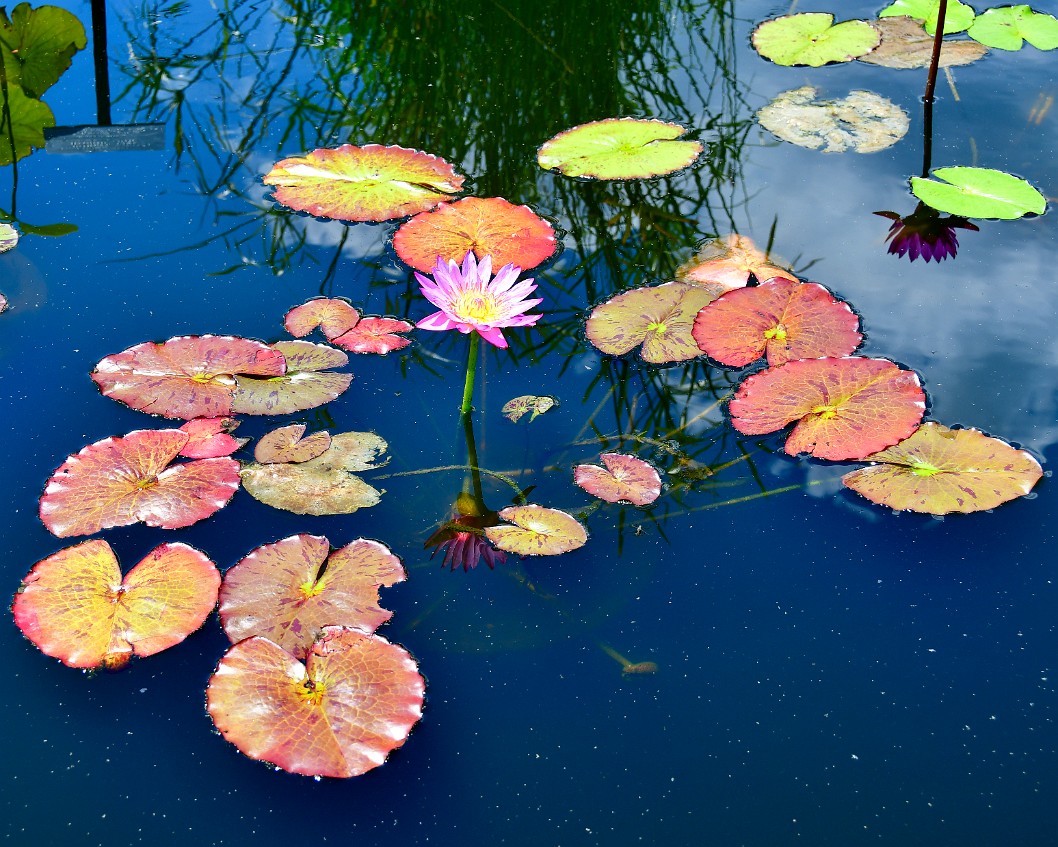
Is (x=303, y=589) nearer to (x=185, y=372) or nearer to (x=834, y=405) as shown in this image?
(x=185, y=372)

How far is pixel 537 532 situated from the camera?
5.56ft

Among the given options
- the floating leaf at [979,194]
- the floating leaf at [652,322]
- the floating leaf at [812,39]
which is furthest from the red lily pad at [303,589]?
the floating leaf at [812,39]

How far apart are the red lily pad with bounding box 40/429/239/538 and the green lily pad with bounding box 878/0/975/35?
2797mm

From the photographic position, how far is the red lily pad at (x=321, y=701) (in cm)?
139

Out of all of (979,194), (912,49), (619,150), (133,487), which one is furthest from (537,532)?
(912,49)

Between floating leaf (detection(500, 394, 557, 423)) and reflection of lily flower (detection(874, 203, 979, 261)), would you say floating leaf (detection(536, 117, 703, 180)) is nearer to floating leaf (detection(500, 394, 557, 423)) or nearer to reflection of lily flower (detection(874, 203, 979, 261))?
reflection of lily flower (detection(874, 203, 979, 261))

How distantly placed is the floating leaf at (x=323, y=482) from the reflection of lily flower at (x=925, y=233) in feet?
4.60

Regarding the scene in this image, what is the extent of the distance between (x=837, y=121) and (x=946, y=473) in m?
1.42

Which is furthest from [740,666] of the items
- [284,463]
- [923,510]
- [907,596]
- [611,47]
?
[611,47]

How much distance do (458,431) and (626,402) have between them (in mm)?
354

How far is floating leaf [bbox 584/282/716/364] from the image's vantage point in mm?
2078

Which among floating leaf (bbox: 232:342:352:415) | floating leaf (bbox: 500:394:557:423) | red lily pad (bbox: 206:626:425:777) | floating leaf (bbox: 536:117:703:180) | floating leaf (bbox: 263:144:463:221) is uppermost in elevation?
floating leaf (bbox: 536:117:703:180)

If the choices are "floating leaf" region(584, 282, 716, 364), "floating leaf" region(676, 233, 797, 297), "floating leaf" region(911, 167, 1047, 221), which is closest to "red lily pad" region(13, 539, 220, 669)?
"floating leaf" region(584, 282, 716, 364)

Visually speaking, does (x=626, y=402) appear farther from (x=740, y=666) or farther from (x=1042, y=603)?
(x=1042, y=603)
